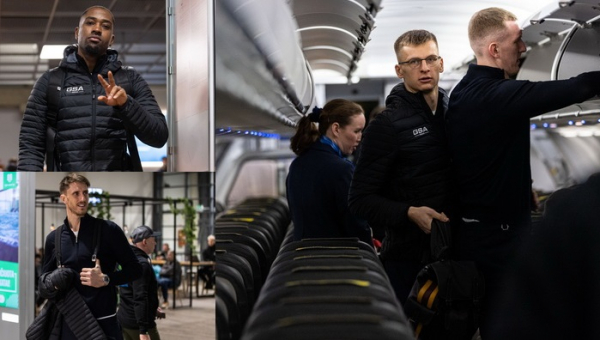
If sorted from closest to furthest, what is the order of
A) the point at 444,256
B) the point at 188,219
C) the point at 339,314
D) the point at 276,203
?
the point at 339,314 → the point at 444,256 → the point at 188,219 → the point at 276,203

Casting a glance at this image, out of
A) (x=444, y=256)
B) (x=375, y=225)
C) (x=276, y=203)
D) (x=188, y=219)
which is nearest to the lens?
(x=444, y=256)

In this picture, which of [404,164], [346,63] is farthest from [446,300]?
[346,63]

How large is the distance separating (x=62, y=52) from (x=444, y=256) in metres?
1.45

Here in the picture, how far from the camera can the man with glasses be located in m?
2.40

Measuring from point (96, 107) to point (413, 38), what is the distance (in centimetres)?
107

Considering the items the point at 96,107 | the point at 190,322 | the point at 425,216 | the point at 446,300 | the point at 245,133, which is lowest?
the point at 190,322

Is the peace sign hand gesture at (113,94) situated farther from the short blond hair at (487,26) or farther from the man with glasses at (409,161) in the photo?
the short blond hair at (487,26)

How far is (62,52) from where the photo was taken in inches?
114

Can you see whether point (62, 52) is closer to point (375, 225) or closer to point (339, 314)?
point (375, 225)

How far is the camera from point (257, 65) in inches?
106

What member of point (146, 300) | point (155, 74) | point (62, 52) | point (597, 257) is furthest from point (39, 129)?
point (597, 257)

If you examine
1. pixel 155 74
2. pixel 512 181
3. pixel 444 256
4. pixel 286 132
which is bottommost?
pixel 444 256

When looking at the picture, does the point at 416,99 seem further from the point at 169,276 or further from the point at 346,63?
the point at 169,276

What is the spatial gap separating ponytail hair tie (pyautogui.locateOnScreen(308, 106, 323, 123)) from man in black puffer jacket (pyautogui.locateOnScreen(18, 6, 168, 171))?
48 centimetres
